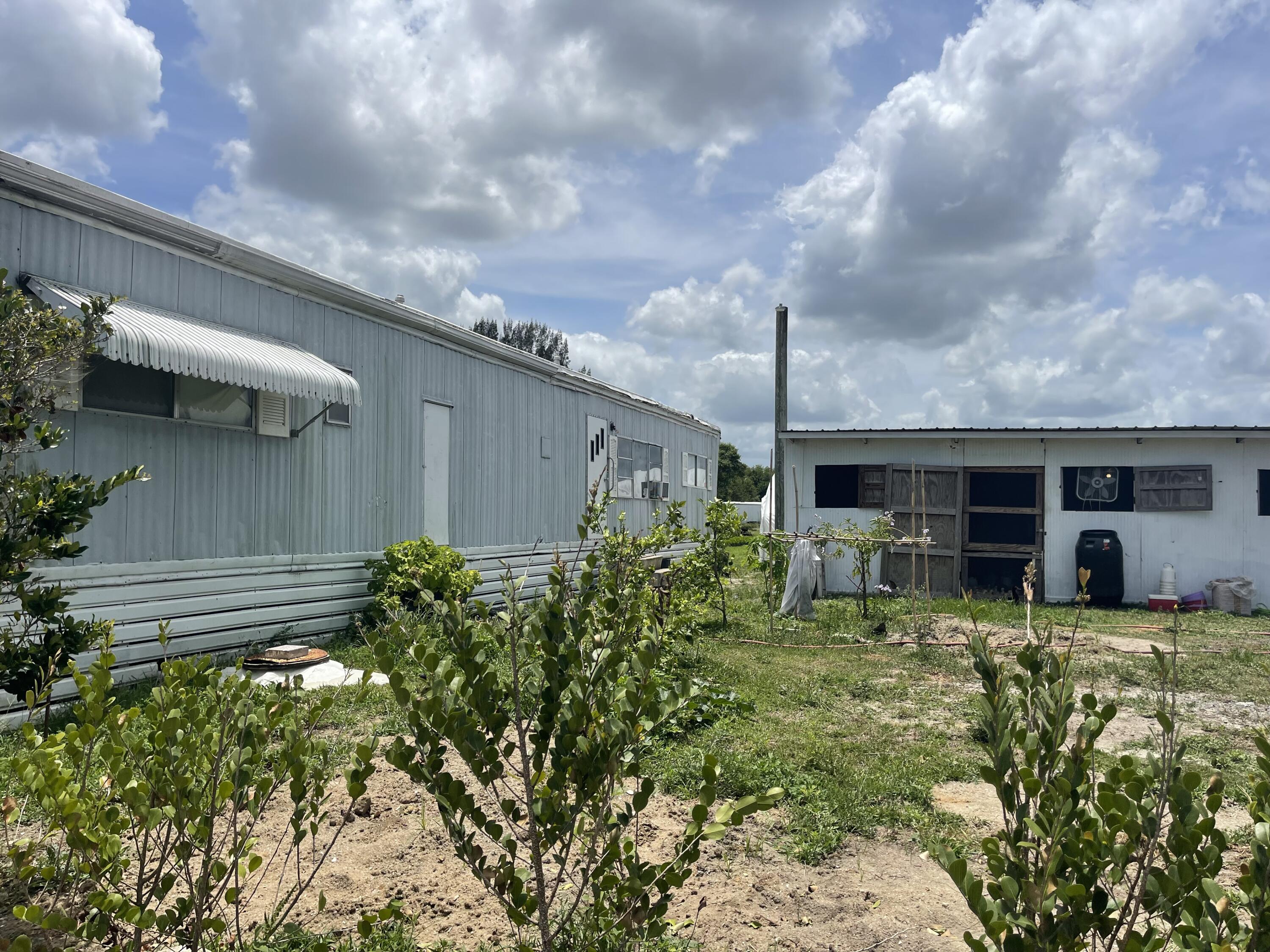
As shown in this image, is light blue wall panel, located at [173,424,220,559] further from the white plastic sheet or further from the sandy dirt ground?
the white plastic sheet

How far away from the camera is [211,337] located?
6379 mm

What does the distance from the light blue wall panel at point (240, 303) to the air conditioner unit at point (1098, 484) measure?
12338 mm

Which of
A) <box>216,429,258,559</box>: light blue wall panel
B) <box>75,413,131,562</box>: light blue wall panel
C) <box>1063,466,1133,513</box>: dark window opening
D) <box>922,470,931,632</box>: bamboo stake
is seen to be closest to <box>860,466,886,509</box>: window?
<box>922,470,931,632</box>: bamboo stake

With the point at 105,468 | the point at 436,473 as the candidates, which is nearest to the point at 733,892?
the point at 105,468

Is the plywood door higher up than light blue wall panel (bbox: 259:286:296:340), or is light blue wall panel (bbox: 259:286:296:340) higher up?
light blue wall panel (bbox: 259:286:296:340)

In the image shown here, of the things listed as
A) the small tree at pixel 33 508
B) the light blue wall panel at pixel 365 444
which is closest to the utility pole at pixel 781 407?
the light blue wall panel at pixel 365 444

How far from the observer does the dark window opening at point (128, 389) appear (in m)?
5.88

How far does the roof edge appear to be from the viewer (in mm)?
5551

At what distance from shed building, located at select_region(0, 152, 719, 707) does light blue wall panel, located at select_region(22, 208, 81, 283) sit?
0.01 m

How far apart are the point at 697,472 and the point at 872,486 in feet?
16.5

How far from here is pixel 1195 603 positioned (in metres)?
12.7

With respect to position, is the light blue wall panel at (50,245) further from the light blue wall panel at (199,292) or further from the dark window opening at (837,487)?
the dark window opening at (837,487)

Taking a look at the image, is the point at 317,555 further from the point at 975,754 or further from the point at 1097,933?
the point at 1097,933

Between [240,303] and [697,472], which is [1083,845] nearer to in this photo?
[240,303]
